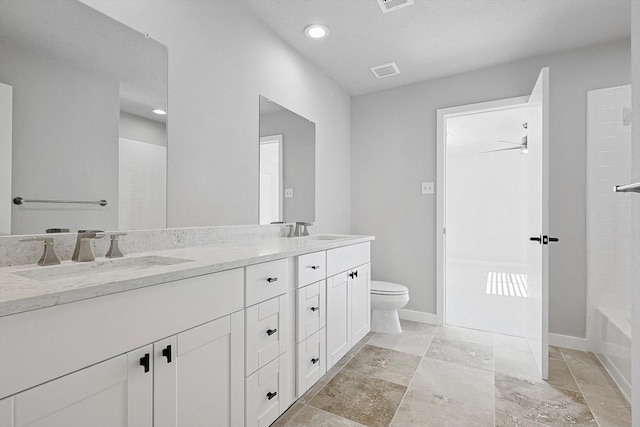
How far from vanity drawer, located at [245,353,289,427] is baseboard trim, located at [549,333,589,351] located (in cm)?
230

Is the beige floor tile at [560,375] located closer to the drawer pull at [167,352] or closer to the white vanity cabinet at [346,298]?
the white vanity cabinet at [346,298]

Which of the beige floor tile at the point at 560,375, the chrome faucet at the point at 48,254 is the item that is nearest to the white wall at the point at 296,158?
the chrome faucet at the point at 48,254

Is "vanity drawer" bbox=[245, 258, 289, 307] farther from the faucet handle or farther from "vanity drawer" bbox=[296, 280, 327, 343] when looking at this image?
the faucet handle

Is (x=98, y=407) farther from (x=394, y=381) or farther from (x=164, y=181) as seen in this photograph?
(x=394, y=381)

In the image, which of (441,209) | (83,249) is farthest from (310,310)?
(441,209)

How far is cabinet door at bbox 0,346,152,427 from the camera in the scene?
683 mm

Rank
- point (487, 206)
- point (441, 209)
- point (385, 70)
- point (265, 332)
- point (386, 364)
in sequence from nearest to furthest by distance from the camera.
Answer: point (265, 332)
point (386, 364)
point (385, 70)
point (441, 209)
point (487, 206)

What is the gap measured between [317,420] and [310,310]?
1.74 ft

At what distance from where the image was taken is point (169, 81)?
63.2 inches

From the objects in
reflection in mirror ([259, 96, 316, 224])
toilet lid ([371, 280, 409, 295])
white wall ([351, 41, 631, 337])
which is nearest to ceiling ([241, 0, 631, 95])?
white wall ([351, 41, 631, 337])

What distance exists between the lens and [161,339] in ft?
3.13

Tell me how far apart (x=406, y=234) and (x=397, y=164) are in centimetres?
71

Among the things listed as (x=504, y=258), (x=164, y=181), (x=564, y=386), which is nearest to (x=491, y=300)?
(x=564, y=386)

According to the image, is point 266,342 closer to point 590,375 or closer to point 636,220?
point 636,220
